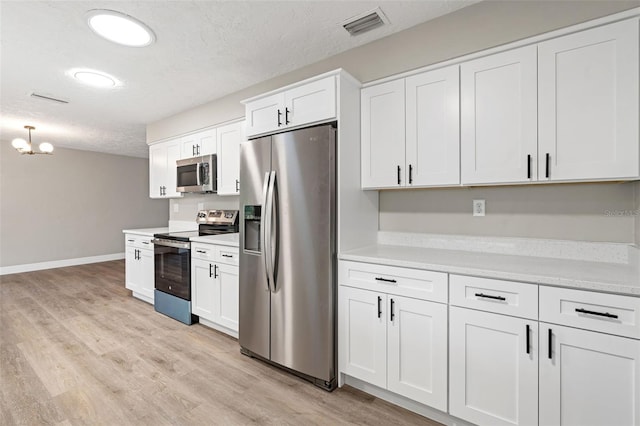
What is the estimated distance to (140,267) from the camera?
4.05 m

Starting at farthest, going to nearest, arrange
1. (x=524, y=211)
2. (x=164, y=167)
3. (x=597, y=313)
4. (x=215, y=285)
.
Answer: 1. (x=164, y=167)
2. (x=215, y=285)
3. (x=524, y=211)
4. (x=597, y=313)

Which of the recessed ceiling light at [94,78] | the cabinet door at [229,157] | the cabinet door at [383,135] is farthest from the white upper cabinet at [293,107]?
the recessed ceiling light at [94,78]

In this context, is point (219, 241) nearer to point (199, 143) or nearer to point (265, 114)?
point (265, 114)

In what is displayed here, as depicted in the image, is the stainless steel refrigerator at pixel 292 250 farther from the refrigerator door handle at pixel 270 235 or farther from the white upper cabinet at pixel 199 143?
the white upper cabinet at pixel 199 143

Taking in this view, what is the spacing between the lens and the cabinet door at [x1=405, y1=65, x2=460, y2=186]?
199cm

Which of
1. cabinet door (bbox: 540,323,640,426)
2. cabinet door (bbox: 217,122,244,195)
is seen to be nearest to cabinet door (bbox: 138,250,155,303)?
cabinet door (bbox: 217,122,244,195)

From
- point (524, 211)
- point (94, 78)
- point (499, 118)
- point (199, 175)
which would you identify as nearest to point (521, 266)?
point (524, 211)

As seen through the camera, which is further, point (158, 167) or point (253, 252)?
point (158, 167)

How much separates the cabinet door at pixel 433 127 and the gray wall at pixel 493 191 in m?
0.20

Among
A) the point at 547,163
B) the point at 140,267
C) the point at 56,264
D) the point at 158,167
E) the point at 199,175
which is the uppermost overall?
the point at 158,167

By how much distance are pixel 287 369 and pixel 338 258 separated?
1.03 metres

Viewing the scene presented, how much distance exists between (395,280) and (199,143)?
3.17 meters

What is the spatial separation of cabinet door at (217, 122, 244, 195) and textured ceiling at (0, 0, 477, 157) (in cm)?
46

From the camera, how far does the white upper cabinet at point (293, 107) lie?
7.18ft
